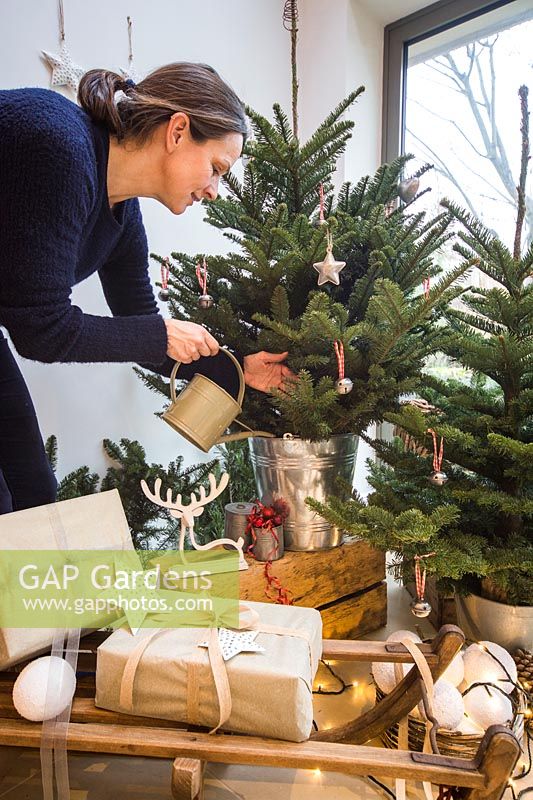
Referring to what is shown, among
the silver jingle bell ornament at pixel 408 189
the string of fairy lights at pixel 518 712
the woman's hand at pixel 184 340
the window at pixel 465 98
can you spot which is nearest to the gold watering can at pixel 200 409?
the woman's hand at pixel 184 340

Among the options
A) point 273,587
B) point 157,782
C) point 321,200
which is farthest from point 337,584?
point 321,200

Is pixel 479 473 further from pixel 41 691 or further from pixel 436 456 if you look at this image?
pixel 41 691

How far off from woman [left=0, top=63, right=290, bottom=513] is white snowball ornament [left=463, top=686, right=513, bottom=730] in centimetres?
69

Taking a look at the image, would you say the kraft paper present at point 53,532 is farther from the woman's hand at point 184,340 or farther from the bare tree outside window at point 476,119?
the bare tree outside window at point 476,119

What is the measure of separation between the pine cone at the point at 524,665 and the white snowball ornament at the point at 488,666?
0.07 meters

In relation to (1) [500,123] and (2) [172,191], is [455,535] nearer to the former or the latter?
(2) [172,191]

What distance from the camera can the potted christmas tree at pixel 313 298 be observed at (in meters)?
1.18

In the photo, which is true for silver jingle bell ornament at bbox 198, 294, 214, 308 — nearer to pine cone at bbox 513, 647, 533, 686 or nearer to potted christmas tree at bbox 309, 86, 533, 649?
potted christmas tree at bbox 309, 86, 533, 649

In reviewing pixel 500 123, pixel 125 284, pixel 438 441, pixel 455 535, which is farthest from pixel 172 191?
pixel 500 123

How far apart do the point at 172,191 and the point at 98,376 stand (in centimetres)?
87

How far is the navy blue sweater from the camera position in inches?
35.1

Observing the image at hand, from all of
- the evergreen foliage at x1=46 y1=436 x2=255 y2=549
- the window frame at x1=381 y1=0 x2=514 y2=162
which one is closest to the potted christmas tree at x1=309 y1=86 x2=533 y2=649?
the evergreen foliage at x1=46 y1=436 x2=255 y2=549

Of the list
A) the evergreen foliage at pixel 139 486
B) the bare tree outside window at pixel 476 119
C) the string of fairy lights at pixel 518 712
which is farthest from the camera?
the bare tree outside window at pixel 476 119

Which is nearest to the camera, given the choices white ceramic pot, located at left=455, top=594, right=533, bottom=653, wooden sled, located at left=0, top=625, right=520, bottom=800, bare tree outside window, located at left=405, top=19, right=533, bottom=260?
wooden sled, located at left=0, top=625, right=520, bottom=800
